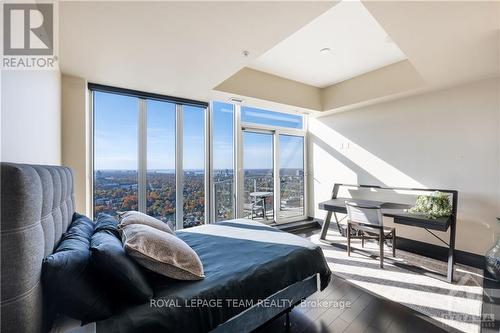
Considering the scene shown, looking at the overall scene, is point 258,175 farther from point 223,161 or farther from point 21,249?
point 21,249

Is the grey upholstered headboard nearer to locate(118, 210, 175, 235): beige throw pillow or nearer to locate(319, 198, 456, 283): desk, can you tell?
locate(118, 210, 175, 235): beige throw pillow

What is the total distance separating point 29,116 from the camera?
4.56ft

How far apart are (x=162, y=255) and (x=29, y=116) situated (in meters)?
1.20

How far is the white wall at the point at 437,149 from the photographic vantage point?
280 cm

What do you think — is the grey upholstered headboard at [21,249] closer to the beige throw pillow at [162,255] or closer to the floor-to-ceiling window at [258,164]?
the beige throw pillow at [162,255]

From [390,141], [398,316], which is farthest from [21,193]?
[390,141]

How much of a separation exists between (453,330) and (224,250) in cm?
193

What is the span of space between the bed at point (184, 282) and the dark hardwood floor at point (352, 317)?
28cm

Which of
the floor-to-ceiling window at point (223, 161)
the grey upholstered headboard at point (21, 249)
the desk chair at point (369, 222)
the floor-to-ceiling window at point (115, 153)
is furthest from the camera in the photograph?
the floor-to-ceiling window at point (223, 161)

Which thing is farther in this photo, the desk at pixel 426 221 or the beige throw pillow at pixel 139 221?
the desk at pixel 426 221

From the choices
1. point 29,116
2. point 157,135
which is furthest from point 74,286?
point 157,135

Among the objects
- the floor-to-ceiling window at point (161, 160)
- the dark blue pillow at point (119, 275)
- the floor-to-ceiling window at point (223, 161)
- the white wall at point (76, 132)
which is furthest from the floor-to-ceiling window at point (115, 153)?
the dark blue pillow at point (119, 275)

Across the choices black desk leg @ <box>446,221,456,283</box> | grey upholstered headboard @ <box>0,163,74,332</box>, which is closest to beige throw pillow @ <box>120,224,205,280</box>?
grey upholstered headboard @ <box>0,163,74,332</box>

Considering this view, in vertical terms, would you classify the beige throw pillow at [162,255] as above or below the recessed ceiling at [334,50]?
below
